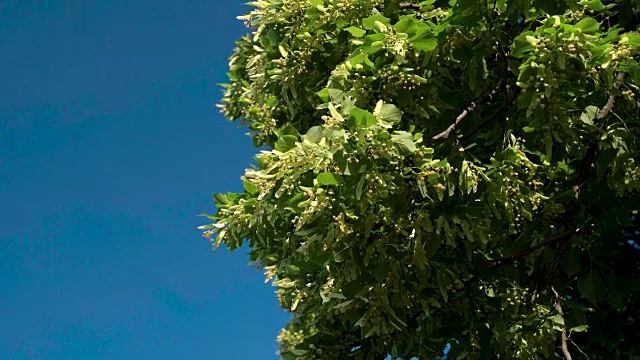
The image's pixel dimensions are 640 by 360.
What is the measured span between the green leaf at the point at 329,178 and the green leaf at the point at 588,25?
1744mm

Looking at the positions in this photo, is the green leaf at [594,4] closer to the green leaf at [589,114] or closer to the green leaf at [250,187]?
the green leaf at [589,114]

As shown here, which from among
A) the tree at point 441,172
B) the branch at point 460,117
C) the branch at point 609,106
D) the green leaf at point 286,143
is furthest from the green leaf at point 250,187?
the branch at point 609,106

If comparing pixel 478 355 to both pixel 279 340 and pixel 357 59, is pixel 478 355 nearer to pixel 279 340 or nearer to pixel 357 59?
pixel 357 59

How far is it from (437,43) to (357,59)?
0.60 metres

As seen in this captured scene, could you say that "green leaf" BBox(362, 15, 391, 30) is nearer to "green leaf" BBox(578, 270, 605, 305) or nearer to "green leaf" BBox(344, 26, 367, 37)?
"green leaf" BBox(344, 26, 367, 37)

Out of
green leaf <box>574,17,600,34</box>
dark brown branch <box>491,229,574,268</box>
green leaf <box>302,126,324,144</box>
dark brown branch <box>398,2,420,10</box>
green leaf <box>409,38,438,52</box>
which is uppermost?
dark brown branch <box>398,2,420,10</box>

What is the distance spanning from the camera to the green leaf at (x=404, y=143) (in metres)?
4.85

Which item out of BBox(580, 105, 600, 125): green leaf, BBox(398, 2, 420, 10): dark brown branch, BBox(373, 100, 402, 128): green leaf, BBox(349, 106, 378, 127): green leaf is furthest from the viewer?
BBox(398, 2, 420, 10): dark brown branch

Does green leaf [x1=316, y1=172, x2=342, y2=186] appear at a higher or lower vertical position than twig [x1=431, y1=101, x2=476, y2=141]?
lower

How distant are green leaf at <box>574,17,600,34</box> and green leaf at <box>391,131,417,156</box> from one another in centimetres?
125

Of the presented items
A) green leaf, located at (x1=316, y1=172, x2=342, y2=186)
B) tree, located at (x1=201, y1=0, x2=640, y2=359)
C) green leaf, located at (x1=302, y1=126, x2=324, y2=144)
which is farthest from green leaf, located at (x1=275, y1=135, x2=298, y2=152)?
green leaf, located at (x1=316, y1=172, x2=342, y2=186)

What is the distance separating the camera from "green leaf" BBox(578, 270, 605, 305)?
21.2 feet

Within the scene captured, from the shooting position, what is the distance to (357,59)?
5.50m

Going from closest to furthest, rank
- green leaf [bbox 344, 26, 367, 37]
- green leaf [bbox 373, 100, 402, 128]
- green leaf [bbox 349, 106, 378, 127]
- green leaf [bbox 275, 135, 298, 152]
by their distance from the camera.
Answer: green leaf [bbox 349, 106, 378, 127] < green leaf [bbox 373, 100, 402, 128] < green leaf [bbox 275, 135, 298, 152] < green leaf [bbox 344, 26, 367, 37]
